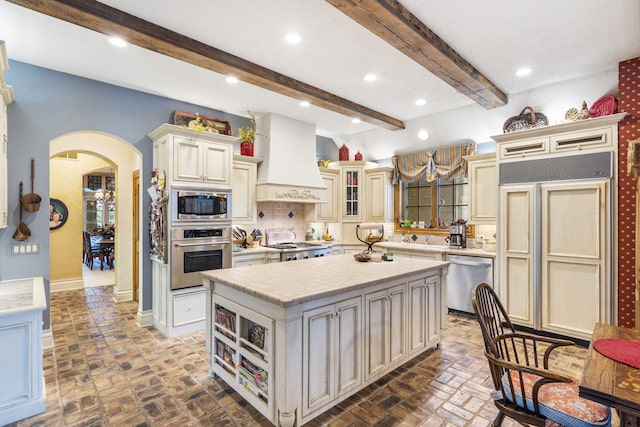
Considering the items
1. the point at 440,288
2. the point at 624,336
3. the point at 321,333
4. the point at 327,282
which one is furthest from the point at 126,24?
the point at 624,336

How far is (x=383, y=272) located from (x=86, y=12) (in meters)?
2.97

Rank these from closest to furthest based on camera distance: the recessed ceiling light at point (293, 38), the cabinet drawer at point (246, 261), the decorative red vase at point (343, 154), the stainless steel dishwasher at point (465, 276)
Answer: the recessed ceiling light at point (293, 38) → the stainless steel dishwasher at point (465, 276) → the cabinet drawer at point (246, 261) → the decorative red vase at point (343, 154)

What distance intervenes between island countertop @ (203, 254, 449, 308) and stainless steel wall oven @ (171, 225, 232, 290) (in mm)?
1278

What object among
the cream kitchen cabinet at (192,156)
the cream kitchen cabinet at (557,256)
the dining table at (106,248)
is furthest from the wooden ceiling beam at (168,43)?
the dining table at (106,248)

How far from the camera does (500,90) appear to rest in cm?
396

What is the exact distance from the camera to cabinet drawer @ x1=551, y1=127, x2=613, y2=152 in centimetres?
324

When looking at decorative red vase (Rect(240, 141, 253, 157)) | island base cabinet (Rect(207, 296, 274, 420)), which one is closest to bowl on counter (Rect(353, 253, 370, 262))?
island base cabinet (Rect(207, 296, 274, 420))

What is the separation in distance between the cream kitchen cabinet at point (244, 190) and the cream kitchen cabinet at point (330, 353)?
9.14ft

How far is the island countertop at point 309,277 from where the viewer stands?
2043 mm

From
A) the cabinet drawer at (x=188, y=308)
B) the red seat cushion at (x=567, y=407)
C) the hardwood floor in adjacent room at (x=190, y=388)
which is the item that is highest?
the red seat cushion at (x=567, y=407)

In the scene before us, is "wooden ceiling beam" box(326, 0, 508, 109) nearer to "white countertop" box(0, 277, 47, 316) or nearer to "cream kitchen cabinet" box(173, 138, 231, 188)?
"cream kitchen cabinet" box(173, 138, 231, 188)

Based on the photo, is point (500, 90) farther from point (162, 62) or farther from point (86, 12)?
point (86, 12)

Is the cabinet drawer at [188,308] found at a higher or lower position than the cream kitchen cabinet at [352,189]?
lower

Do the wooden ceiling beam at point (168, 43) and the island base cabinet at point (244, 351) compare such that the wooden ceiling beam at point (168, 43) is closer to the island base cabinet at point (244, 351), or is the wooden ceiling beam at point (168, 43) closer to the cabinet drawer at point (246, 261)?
the island base cabinet at point (244, 351)
